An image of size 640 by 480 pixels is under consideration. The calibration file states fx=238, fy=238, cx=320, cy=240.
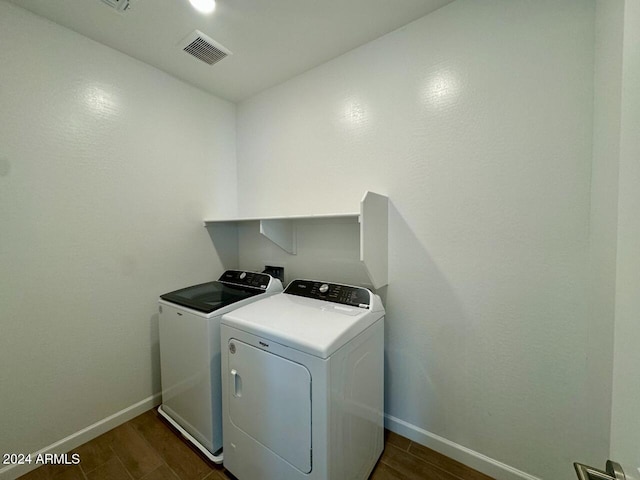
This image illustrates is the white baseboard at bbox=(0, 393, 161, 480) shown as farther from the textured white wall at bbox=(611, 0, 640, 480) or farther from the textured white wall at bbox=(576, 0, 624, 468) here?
the textured white wall at bbox=(576, 0, 624, 468)

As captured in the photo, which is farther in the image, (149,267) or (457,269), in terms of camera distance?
(149,267)

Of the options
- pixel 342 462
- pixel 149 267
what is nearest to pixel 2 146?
pixel 149 267

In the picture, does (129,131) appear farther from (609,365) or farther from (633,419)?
(609,365)

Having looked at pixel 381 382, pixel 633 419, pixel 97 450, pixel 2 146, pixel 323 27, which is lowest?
pixel 97 450

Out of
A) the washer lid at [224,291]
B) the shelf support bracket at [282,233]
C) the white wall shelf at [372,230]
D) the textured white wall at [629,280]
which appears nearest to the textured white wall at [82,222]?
the washer lid at [224,291]

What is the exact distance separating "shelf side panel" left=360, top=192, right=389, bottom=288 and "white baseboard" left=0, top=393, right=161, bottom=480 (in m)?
1.97

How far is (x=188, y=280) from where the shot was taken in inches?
82.6

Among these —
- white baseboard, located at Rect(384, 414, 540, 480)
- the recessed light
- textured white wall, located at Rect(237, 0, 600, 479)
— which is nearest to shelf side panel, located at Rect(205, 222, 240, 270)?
textured white wall, located at Rect(237, 0, 600, 479)

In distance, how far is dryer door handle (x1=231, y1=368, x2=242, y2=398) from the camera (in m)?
1.26

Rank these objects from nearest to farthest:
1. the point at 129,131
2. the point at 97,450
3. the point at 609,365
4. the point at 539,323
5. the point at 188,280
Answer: the point at 609,365 → the point at 539,323 → the point at 97,450 → the point at 129,131 → the point at 188,280

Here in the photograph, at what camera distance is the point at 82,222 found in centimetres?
156

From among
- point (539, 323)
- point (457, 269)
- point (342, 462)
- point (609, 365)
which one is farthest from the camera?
point (457, 269)

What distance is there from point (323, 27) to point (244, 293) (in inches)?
73.2

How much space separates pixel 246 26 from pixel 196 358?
2092mm
